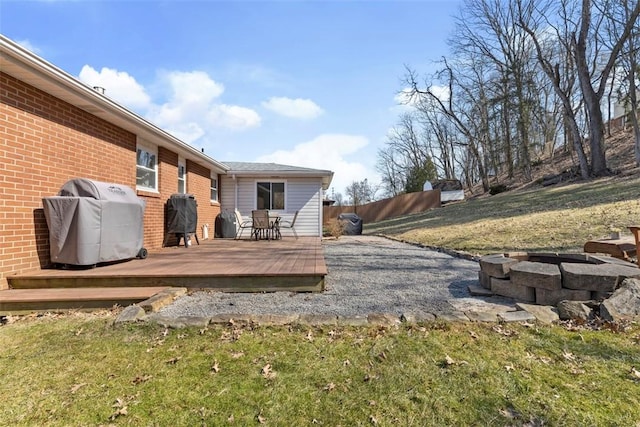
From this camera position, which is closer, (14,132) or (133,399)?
(133,399)

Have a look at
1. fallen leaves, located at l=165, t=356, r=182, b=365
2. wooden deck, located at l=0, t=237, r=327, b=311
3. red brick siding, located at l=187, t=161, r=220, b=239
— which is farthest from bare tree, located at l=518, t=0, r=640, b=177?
fallen leaves, located at l=165, t=356, r=182, b=365

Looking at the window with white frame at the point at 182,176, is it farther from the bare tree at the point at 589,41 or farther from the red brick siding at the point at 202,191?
the bare tree at the point at 589,41

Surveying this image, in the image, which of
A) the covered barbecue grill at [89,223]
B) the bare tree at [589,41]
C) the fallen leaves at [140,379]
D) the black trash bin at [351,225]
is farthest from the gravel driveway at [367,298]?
the bare tree at [589,41]

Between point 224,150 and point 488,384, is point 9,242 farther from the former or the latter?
point 224,150

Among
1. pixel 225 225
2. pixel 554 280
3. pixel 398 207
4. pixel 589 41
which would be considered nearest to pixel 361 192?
pixel 398 207

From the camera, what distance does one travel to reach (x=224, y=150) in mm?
20984

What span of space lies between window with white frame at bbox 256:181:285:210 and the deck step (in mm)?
7740

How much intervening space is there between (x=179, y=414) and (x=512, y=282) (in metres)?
3.43

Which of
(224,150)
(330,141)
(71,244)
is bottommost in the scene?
(71,244)

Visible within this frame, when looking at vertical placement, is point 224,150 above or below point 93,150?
above

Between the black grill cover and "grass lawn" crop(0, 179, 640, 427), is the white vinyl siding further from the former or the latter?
"grass lawn" crop(0, 179, 640, 427)

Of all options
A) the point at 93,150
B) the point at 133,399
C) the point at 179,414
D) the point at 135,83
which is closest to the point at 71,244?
the point at 93,150

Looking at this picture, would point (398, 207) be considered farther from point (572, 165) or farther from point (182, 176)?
point (182, 176)

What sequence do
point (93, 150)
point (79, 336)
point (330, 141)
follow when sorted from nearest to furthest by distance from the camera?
point (79, 336) → point (93, 150) → point (330, 141)
